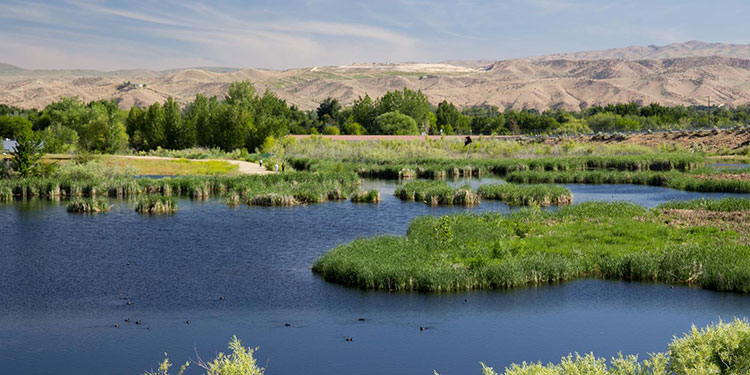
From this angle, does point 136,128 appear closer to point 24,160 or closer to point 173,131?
point 173,131

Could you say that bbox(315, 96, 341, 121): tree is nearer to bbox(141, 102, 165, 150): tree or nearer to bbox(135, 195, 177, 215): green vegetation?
bbox(141, 102, 165, 150): tree

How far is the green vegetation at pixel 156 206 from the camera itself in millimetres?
41656

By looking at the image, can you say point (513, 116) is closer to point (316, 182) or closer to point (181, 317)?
point (316, 182)

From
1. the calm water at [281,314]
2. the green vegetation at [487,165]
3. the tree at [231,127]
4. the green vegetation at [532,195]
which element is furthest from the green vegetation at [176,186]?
the tree at [231,127]

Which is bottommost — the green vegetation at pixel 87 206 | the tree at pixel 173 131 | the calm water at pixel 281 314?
the calm water at pixel 281 314

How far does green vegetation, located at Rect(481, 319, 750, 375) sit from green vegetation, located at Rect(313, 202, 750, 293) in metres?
10.8

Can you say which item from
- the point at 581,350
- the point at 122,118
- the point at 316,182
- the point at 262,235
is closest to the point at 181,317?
the point at 581,350

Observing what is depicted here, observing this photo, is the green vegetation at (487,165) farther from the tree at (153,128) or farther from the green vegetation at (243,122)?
the tree at (153,128)

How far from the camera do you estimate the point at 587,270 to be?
2527 cm

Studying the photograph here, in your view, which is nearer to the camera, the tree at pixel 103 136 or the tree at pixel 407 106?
the tree at pixel 103 136

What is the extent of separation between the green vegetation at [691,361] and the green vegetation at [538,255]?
35.5ft

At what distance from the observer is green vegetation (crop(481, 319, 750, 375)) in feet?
38.3

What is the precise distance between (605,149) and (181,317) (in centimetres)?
7010

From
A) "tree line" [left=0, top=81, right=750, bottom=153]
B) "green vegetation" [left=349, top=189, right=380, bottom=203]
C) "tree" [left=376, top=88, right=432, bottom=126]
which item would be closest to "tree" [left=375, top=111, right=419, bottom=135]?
"tree line" [left=0, top=81, right=750, bottom=153]
